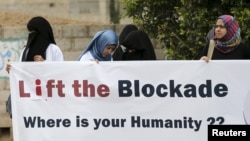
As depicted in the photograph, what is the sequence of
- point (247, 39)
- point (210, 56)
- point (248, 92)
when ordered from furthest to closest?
point (247, 39) < point (210, 56) < point (248, 92)

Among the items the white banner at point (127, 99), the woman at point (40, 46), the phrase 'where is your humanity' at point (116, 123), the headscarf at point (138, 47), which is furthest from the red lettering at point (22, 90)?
the headscarf at point (138, 47)

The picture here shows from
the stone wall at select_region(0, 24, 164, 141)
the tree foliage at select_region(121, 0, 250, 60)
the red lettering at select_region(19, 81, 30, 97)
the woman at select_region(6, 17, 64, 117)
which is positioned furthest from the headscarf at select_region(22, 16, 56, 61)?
the stone wall at select_region(0, 24, 164, 141)

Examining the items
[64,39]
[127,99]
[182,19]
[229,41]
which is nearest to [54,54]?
[127,99]

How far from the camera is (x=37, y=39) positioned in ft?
19.5

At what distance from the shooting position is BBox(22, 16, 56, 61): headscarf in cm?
589

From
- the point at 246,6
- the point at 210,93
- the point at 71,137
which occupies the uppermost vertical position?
the point at 246,6

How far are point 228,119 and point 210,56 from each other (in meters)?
0.67

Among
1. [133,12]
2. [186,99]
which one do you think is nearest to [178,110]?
[186,99]

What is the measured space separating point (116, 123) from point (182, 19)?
2.49m

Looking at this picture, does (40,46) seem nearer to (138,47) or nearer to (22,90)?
(22,90)

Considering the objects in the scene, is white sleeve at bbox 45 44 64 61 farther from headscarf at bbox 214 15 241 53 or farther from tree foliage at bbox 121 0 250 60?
tree foliage at bbox 121 0 250 60

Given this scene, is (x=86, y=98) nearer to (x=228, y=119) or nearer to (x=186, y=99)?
(x=186, y=99)

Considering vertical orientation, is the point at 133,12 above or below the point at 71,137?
above

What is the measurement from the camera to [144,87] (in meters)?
5.21
